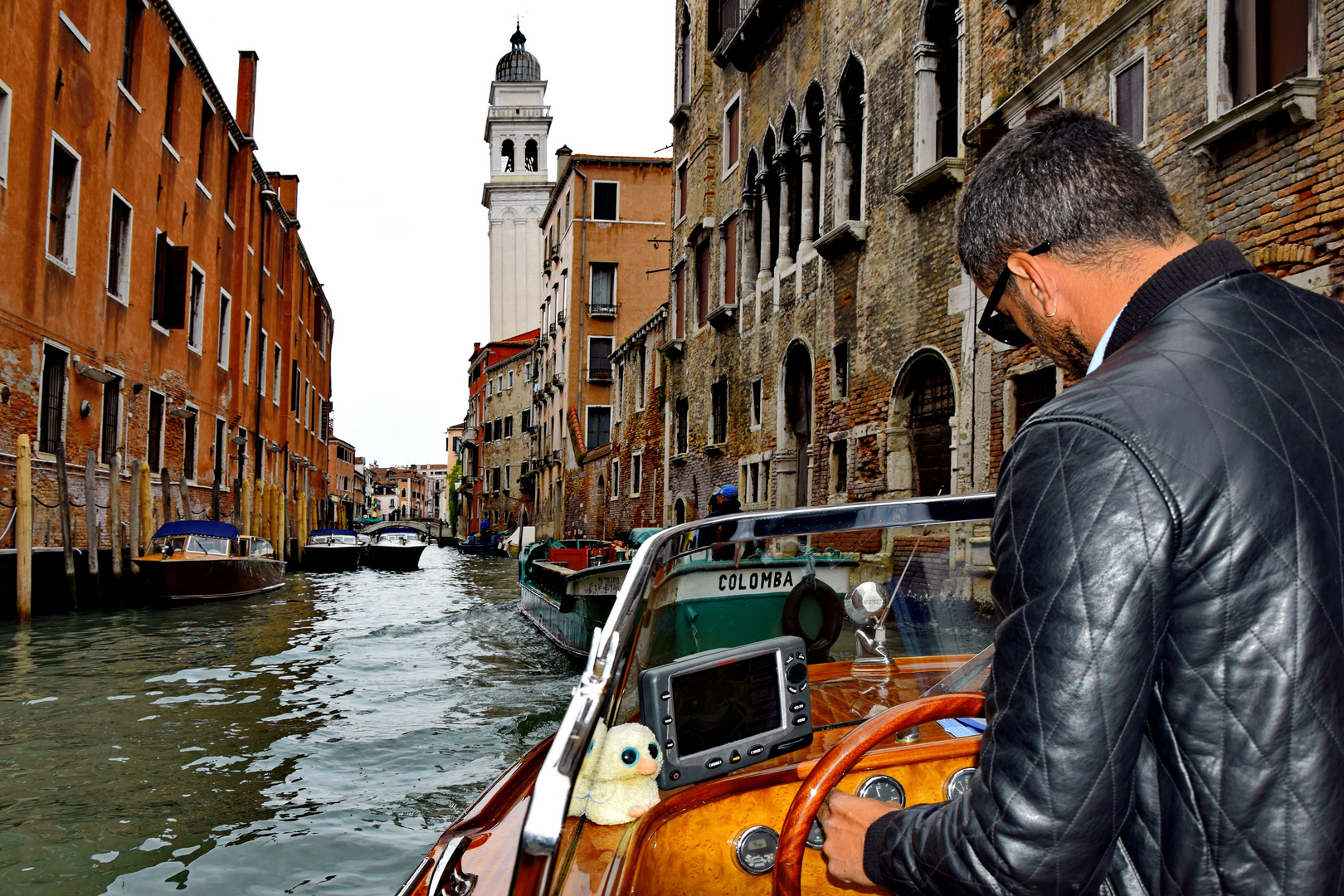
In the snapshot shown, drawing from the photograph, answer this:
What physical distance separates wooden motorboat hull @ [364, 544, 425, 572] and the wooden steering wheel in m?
26.4

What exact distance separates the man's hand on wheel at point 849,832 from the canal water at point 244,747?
322 centimetres

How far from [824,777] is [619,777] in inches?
17.0

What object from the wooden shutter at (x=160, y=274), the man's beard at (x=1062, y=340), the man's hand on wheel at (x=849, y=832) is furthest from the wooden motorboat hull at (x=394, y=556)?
the man's beard at (x=1062, y=340)

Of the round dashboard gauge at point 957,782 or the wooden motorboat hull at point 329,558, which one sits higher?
the round dashboard gauge at point 957,782

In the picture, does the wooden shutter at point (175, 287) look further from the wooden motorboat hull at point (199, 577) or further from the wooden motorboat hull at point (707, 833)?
the wooden motorboat hull at point (707, 833)

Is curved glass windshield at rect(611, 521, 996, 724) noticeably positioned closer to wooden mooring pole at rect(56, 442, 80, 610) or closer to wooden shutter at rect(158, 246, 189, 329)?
wooden mooring pole at rect(56, 442, 80, 610)

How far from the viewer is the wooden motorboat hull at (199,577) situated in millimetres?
13297

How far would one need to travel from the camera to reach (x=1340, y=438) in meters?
0.95

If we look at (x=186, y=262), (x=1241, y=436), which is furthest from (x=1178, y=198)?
(x=186, y=262)

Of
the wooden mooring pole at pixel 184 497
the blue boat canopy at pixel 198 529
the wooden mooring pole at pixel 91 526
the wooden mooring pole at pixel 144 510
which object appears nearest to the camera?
the wooden mooring pole at pixel 91 526

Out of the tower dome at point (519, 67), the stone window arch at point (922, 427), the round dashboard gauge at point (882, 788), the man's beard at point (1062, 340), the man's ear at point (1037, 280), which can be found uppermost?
the tower dome at point (519, 67)

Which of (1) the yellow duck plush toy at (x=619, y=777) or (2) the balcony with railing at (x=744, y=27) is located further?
(2) the balcony with railing at (x=744, y=27)

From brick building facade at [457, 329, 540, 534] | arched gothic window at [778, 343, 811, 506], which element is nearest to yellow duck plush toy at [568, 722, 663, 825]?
arched gothic window at [778, 343, 811, 506]

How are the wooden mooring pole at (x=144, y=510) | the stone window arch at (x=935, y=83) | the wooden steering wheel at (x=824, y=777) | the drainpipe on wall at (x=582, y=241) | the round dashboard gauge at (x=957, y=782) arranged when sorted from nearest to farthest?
the wooden steering wheel at (x=824, y=777)
the round dashboard gauge at (x=957, y=782)
the stone window arch at (x=935, y=83)
the wooden mooring pole at (x=144, y=510)
the drainpipe on wall at (x=582, y=241)
